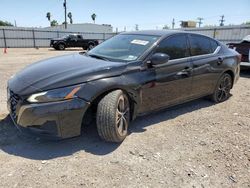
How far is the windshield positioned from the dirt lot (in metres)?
1.16

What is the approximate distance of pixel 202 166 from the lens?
2869 mm

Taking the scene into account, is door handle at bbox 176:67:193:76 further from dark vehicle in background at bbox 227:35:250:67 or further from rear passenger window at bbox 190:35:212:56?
dark vehicle in background at bbox 227:35:250:67

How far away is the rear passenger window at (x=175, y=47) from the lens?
155 inches

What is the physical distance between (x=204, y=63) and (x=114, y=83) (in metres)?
2.23

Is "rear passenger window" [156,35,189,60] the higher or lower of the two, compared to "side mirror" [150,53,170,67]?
higher

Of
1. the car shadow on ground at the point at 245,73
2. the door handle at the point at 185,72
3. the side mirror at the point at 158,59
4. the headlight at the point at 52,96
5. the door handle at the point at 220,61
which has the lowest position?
the car shadow on ground at the point at 245,73

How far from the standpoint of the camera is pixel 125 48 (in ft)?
13.1

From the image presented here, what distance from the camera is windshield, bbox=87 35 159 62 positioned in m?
3.73

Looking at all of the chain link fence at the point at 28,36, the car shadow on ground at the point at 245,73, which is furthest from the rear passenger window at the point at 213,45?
the chain link fence at the point at 28,36

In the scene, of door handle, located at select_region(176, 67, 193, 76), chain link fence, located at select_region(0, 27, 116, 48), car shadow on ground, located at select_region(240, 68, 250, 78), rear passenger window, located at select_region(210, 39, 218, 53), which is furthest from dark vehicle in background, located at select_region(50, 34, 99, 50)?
door handle, located at select_region(176, 67, 193, 76)

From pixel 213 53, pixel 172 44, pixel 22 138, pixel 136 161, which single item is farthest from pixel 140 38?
pixel 22 138

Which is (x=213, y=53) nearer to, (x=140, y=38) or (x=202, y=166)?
(x=140, y=38)

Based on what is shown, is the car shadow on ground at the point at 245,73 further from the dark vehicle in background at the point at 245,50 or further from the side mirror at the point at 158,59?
the side mirror at the point at 158,59

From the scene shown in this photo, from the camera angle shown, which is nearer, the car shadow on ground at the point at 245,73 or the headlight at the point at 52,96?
the headlight at the point at 52,96
